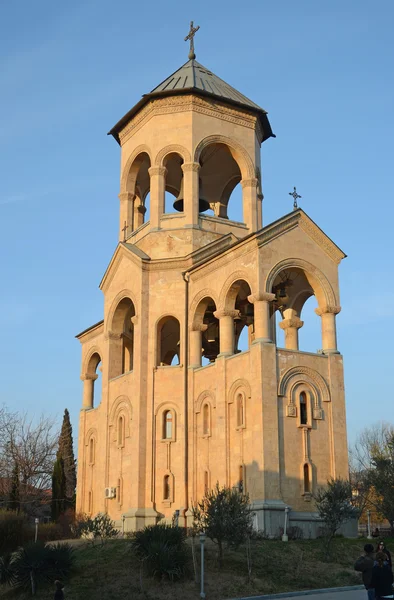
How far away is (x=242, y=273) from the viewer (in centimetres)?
2964

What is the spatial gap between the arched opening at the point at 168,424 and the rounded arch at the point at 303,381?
592 cm

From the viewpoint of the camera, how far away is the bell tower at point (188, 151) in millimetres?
34188

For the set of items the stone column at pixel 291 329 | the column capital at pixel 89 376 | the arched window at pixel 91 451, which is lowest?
the arched window at pixel 91 451

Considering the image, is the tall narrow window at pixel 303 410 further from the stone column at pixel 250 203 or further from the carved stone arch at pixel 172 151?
the carved stone arch at pixel 172 151

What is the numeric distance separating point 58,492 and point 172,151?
2127 cm

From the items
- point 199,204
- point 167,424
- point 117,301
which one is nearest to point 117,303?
point 117,301

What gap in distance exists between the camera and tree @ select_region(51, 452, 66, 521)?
4272cm

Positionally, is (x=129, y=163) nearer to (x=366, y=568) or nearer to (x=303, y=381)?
(x=303, y=381)

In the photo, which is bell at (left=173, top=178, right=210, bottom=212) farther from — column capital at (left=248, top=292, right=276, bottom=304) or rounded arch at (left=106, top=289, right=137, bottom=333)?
column capital at (left=248, top=292, right=276, bottom=304)

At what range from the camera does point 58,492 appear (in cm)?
4362

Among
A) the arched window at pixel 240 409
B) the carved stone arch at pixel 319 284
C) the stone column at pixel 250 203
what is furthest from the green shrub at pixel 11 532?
the stone column at pixel 250 203

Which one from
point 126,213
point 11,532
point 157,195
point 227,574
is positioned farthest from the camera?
point 126,213

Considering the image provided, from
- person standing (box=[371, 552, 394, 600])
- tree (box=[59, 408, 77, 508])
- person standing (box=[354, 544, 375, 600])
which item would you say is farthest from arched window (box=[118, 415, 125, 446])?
person standing (box=[371, 552, 394, 600])

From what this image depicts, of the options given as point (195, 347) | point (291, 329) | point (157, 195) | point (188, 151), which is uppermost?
point (188, 151)
